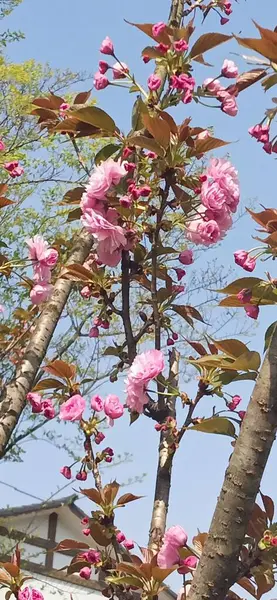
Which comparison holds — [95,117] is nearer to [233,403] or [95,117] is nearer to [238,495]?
[233,403]

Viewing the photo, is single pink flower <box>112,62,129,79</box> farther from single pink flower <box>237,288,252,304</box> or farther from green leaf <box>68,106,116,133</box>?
single pink flower <box>237,288,252,304</box>

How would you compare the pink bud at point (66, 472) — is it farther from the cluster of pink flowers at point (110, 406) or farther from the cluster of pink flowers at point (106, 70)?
the cluster of pink flowers at point (106, 70)

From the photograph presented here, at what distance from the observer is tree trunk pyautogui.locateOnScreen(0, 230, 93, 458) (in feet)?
5.24

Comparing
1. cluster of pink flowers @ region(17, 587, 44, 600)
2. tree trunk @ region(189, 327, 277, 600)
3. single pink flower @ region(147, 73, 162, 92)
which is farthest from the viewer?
single pink flower @ region(147, 73, 162, 92)

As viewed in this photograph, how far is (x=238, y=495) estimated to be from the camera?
860 millimetres

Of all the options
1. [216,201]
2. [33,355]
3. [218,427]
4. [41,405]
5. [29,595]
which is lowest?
[29,595]

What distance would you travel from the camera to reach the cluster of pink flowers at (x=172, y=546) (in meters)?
1.06

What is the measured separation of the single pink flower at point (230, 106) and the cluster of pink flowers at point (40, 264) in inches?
17.7

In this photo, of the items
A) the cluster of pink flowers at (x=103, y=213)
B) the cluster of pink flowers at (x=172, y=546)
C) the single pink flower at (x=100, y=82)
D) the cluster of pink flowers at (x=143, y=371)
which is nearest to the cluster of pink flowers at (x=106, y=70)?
the single pink flower at (x=100, y=82)

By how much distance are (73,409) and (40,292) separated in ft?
1.63

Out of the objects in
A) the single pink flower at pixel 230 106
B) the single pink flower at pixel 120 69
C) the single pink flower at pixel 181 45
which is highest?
the single pink flower at pixel 120 69

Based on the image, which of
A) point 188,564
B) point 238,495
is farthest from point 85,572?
point 238,495

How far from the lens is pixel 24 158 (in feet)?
17.3

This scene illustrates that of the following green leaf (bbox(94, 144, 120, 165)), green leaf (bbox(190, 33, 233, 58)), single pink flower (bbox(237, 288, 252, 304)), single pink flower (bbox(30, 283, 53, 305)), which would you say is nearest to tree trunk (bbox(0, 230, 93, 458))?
single pink flower (bbox(30, 283, 53, 305))
